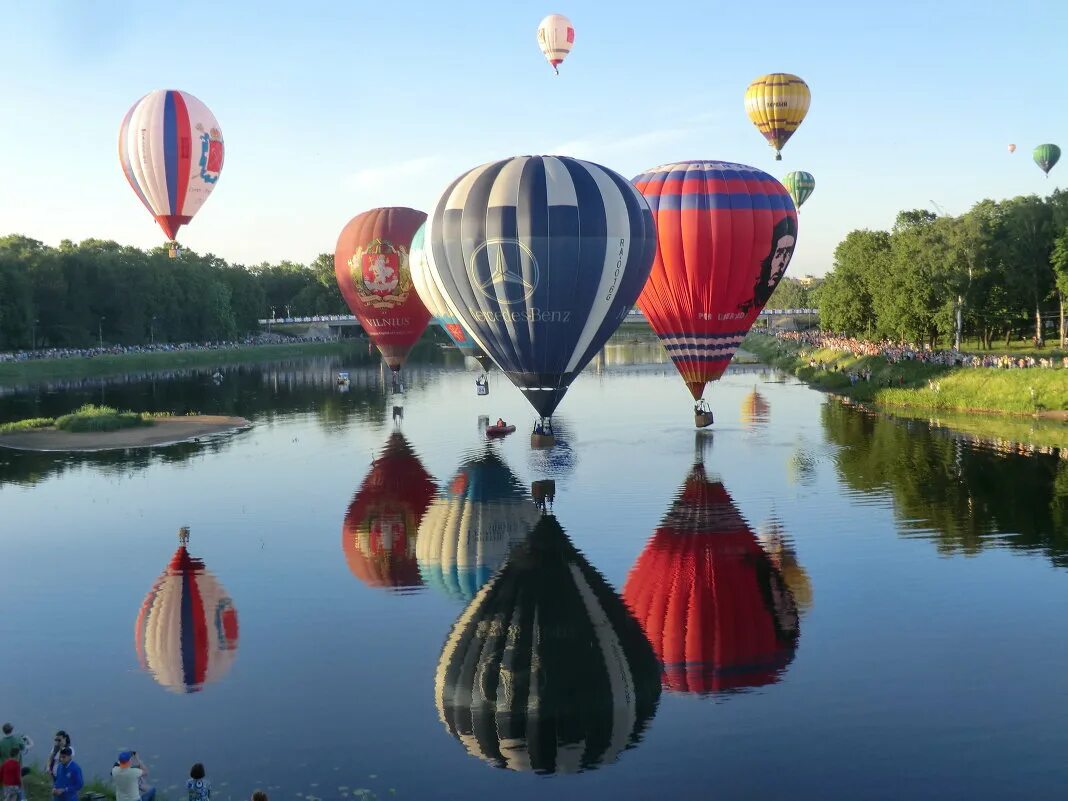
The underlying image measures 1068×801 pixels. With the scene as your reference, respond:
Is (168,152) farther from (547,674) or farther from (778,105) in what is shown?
(547,674)

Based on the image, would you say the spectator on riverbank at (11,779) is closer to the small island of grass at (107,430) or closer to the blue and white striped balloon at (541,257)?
the blue and white striped balloon at (541,257)

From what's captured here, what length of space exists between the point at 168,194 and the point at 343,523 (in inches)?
1398

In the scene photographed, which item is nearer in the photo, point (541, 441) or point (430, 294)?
point (541, 441)

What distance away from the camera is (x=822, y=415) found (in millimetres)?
63000

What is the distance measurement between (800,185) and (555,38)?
4640 centimetres

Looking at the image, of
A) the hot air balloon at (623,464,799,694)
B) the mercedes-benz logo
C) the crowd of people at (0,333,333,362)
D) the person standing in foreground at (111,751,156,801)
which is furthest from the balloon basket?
the crowd of people at (0,333,333,362)

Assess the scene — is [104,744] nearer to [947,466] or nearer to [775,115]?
[947,466]

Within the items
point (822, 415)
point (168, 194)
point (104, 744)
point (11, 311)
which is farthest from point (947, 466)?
point (11, 311)

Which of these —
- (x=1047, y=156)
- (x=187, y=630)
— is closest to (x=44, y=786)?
(x=187, y=630)

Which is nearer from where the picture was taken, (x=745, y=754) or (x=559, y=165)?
(x=745, y=754)

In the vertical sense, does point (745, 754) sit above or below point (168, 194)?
below

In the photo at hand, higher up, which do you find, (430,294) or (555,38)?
(555,38)

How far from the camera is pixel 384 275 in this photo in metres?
68.8

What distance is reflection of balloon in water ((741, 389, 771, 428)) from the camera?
60306 mm
